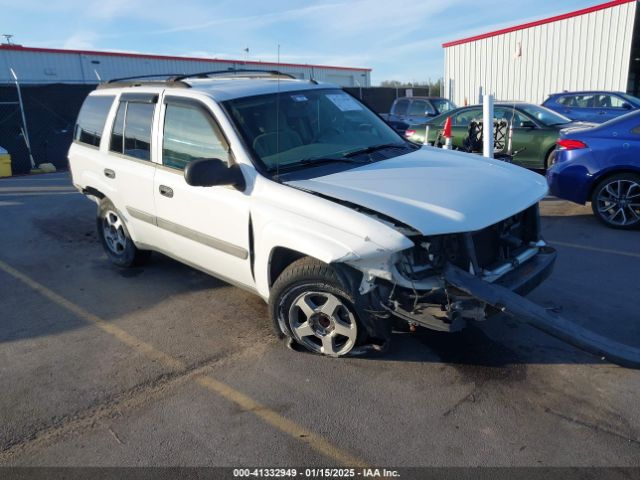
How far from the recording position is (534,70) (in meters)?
22.3

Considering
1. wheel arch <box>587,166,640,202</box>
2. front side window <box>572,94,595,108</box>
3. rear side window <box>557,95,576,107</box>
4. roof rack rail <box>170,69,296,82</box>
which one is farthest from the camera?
rear side window <box>557,95,576,107</box>

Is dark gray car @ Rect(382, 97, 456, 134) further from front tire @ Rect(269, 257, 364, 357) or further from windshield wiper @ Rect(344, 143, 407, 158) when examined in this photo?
front tire @ Rect(269, 257, 364, 357)

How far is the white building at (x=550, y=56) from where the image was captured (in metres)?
19.3

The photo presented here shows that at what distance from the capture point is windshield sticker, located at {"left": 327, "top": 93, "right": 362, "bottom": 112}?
480cm

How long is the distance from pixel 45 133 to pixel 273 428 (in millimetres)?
14899

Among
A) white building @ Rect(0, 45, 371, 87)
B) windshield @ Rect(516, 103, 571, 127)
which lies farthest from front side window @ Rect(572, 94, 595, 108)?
white building @ Rect(0, 45, 371, 87)

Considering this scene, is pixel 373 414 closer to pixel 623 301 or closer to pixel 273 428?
pixel 273 428

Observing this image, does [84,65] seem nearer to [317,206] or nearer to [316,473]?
[317,206]

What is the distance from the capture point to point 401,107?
16.6 m

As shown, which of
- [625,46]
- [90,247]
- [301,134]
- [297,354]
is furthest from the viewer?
[625,46]

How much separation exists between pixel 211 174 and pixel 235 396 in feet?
4.84

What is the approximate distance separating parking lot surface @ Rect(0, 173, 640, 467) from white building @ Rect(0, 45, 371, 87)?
19474 millimetres

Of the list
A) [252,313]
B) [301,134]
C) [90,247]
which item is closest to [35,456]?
[252,313]

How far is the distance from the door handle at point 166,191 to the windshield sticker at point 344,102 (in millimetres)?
1646
